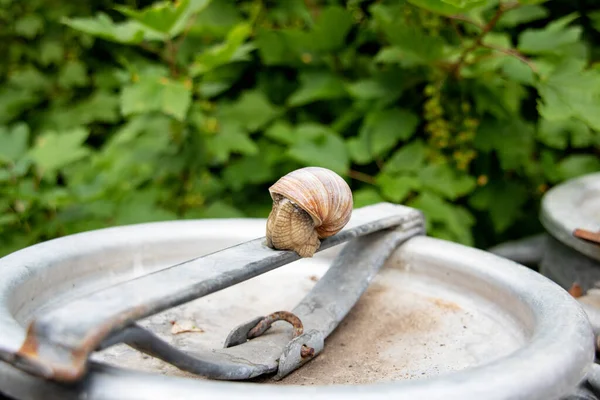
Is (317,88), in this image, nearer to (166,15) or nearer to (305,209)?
(166,15)

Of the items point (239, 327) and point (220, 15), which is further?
point (220, 15)

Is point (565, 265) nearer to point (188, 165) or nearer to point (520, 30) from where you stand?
point (188, 165)

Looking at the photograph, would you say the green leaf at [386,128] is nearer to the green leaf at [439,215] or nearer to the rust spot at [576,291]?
the green leaf at [439,215]

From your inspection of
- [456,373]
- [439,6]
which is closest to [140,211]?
[439,6]

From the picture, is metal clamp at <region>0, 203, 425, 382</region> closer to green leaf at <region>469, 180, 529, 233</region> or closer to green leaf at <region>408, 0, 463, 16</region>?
green leaf at <region>408, 0, 463, 16</region>

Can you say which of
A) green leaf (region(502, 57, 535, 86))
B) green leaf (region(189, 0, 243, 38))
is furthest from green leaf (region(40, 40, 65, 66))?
green leaf (region(502, 57, 535, 86))

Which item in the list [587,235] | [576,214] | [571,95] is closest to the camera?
[587,235]

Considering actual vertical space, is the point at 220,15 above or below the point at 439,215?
above
